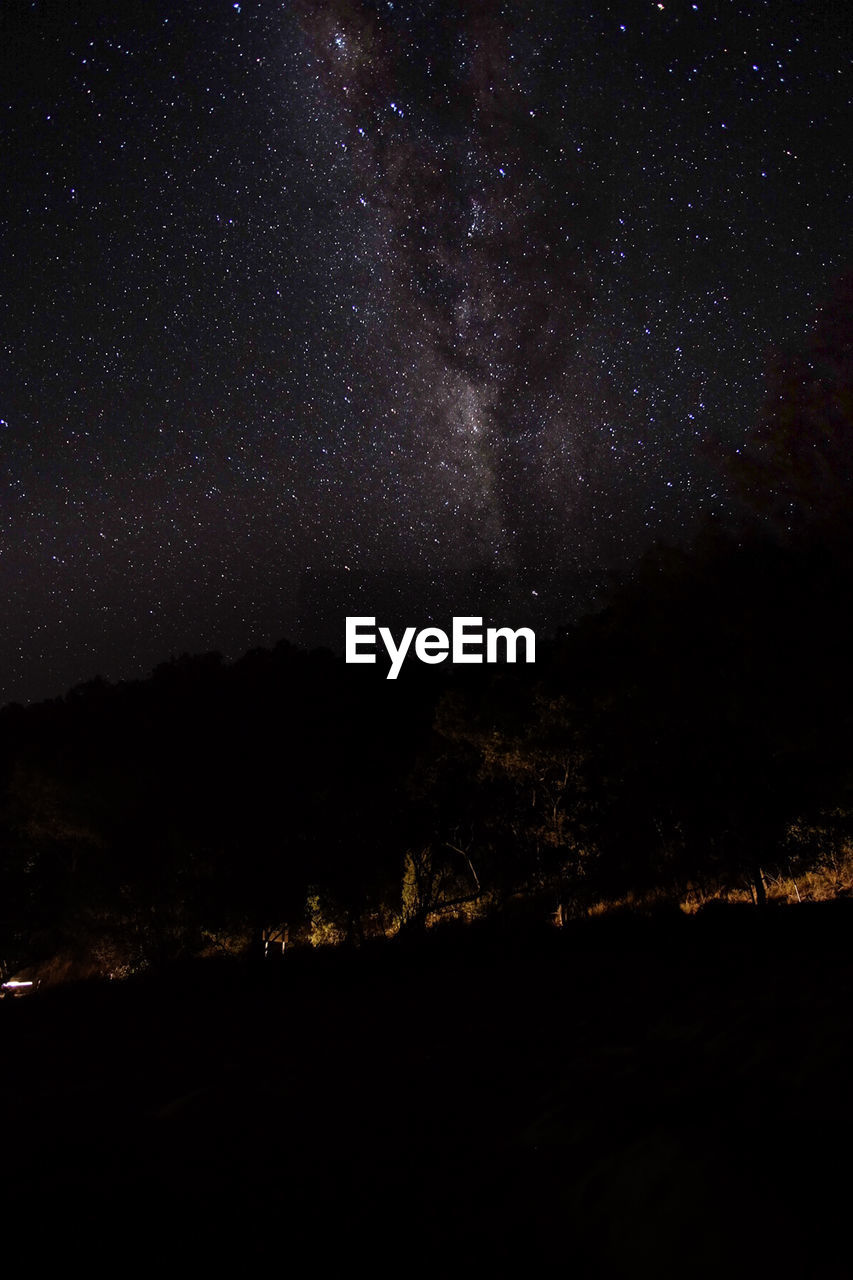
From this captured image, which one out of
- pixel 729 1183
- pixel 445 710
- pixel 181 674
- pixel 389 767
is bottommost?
pixel 729 1183

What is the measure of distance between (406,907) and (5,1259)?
16747mm

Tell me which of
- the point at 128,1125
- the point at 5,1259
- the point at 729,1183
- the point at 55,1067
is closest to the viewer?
the point at 729,1183

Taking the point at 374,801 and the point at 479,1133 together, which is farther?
the point at 374,801

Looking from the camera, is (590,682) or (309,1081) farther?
(590,682)

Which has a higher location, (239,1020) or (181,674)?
(181,674)

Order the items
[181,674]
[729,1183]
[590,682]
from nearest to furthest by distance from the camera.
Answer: [729,1183] < [590,682] < [181,674]

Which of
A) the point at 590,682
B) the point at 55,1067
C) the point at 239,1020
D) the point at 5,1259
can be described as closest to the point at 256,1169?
the point at 5,1259

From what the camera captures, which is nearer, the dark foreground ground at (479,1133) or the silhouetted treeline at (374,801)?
the dark foreground ground at (479,1133)

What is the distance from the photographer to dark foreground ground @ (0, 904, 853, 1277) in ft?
9.63

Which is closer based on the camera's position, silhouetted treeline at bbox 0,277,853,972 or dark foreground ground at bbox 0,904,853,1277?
dark foreground ground at bbox 0,904,853,1277

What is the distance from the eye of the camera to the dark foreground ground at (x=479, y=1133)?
2936 mm

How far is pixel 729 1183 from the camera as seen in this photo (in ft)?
9.41

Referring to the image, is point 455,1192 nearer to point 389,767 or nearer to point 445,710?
point 445,710

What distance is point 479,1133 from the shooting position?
15.0 ft
